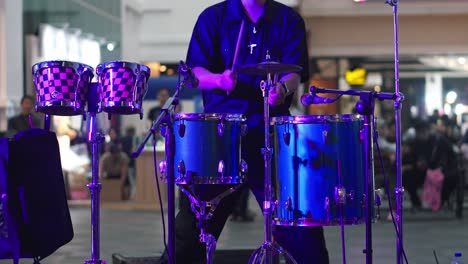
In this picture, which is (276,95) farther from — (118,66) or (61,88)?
(61,88)

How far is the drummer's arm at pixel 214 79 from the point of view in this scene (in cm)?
425

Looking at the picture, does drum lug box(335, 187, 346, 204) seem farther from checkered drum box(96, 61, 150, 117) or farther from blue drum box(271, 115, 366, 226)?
checkered drum box(96, 61, 150, 117)

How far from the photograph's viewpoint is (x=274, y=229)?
4.59 meters

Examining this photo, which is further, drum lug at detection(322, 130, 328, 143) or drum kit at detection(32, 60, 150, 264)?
drum kit at detection(32, 60, 150, 264)

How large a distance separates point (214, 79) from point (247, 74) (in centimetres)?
18

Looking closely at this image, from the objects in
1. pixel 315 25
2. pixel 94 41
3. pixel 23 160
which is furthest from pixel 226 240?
pixel 94 41

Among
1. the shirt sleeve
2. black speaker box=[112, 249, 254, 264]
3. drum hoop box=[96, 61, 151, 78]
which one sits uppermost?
the shirt sleeve

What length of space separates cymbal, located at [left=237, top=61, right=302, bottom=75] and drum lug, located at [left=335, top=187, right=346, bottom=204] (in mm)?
635

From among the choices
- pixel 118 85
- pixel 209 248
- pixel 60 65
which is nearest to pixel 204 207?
pixel 209 248

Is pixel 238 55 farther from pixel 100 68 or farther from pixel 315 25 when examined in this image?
pixel 315 25

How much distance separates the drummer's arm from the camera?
4.25 m

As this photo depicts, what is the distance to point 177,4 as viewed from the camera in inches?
665

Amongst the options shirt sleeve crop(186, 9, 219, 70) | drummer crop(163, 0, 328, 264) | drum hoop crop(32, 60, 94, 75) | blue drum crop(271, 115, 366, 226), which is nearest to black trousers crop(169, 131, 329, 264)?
drummer crop(163, 0, 328, 264)

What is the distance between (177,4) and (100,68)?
12306 mm
